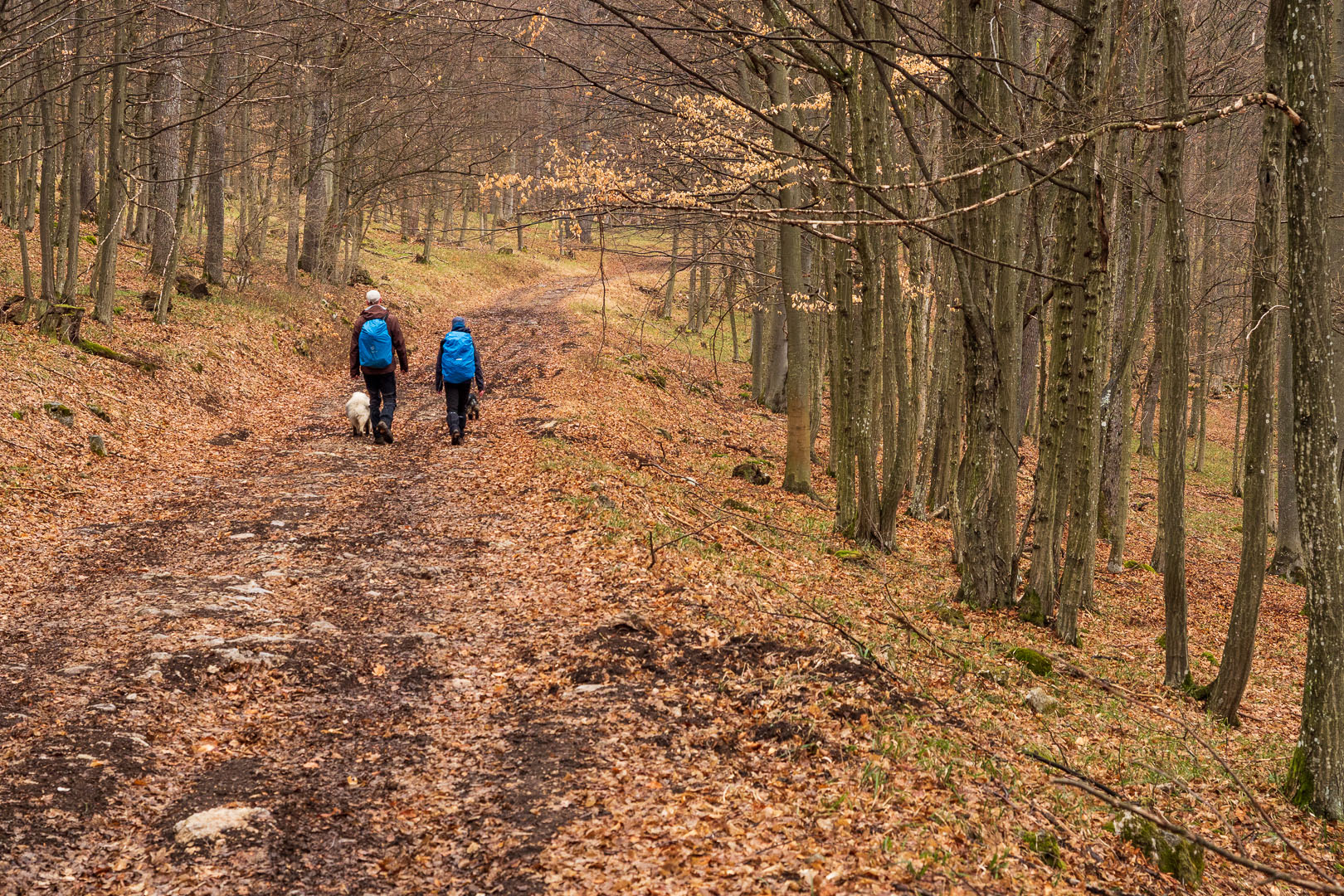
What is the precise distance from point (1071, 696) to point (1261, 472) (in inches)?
96.1

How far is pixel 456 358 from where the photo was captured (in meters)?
13.2

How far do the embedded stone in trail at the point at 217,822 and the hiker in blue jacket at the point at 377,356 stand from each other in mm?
8912

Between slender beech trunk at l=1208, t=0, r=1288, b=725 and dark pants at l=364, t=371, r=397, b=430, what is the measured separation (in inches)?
420

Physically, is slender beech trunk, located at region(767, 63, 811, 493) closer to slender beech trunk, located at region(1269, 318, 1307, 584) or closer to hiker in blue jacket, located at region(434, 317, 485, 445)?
hiker in blue jacket, located at region(434, 317, 485, 445)

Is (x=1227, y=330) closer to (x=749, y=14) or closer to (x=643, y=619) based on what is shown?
(x=749, y=14)

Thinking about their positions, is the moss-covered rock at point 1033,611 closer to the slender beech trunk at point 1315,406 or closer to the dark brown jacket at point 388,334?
the slender beech trunk at point 1315,406

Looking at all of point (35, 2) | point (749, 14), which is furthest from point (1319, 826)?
point (35, 2)

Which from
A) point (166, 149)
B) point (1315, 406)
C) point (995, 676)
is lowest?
point (995, 676)

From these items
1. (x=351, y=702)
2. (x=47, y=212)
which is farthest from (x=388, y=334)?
(x=351, y=702)

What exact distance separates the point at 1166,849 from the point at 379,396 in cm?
1169

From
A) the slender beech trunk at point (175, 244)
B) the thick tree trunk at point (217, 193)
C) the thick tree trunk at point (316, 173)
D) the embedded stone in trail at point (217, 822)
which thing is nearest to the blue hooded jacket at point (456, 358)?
the slender beech trunk at point (175, 244)

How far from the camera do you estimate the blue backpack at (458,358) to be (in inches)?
522

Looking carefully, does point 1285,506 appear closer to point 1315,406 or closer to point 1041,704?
point 1041,704

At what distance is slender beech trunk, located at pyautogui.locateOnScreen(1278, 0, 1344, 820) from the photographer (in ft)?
18.0
